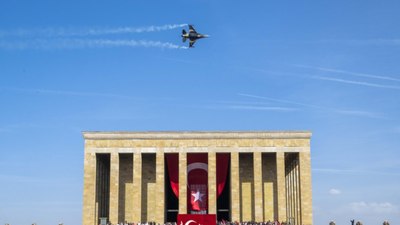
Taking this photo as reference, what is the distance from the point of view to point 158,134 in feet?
241

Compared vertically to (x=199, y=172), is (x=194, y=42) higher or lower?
higher

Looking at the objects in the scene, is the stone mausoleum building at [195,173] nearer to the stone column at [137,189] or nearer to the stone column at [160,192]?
the stone column at [160,192]

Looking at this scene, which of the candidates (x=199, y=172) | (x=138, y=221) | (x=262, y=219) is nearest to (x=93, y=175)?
(x=138, y=221)

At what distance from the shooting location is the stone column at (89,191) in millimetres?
71375

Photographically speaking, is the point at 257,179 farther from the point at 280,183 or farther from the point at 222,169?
the point at 222,169

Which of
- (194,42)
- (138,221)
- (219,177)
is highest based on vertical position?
(194,42)

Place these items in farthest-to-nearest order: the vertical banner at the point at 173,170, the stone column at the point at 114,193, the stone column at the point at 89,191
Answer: the vertical banner at the point at 173,170 < the stone column at the point at 114,193 < the stone column at the point at 89,191

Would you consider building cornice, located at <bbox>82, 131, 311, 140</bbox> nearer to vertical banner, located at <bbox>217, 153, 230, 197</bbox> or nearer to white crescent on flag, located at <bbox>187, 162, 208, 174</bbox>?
vertical banner, located at <bbox>217, 153, 230, 197</bbox>

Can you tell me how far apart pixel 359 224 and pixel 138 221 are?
3143cm

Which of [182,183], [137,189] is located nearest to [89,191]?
[137,189]

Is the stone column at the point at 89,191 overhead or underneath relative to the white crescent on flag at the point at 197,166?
underneath

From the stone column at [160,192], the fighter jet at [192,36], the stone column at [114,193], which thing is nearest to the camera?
the fighter jet at [192,36]

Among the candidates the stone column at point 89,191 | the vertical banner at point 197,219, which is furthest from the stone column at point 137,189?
the vertical banner at point 197,219

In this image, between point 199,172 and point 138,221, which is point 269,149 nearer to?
point 199,172
